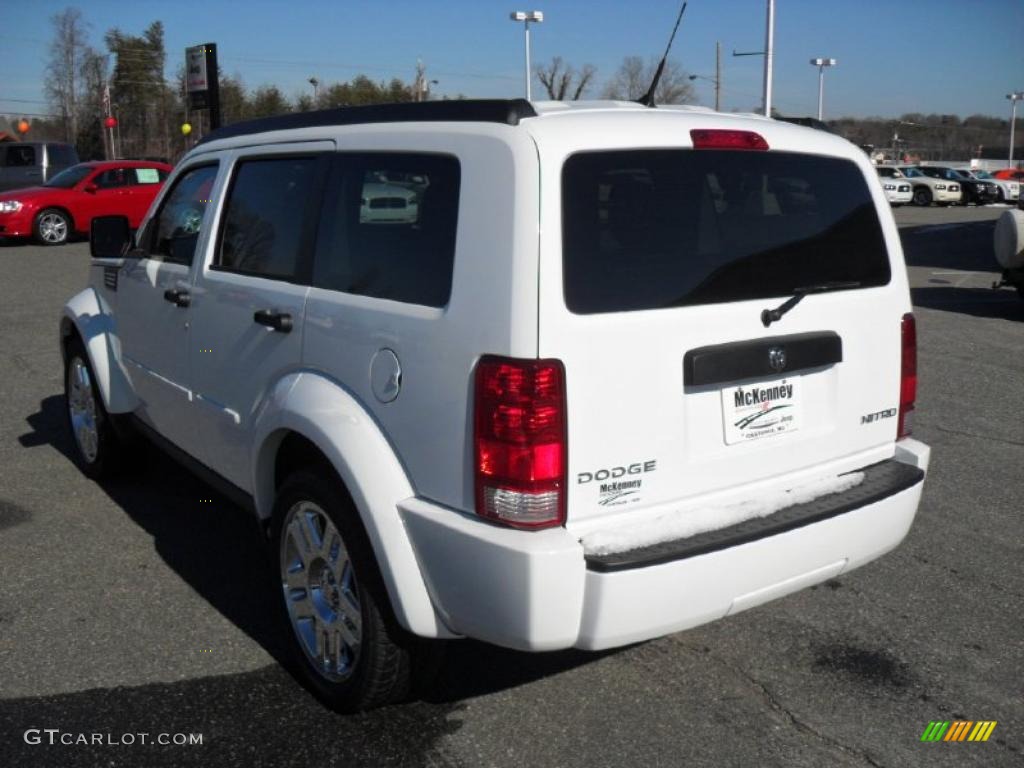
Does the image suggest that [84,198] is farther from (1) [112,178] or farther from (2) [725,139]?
(2) [725,139]

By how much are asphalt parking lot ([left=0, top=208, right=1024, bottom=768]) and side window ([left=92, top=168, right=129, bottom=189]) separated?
55.7 ft

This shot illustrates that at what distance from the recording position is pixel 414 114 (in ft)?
10.1

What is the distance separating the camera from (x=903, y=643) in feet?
12.2

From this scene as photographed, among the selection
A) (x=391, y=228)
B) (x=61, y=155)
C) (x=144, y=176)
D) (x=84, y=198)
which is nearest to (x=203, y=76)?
(x=144, y=176)

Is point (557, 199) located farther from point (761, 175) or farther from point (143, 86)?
point (143, 86)

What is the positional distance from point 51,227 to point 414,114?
64.9 feet

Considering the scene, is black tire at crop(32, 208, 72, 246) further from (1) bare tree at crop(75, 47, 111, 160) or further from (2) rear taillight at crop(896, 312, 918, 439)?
(1) bare tree at crop(75, 47, 111, 160)

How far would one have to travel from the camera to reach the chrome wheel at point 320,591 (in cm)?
316

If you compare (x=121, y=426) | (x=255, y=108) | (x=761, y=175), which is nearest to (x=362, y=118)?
(x=761, y=175)

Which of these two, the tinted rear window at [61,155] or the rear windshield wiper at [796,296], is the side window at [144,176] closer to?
the tinted rear window at [61,155]

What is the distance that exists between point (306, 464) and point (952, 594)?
8.83 ft

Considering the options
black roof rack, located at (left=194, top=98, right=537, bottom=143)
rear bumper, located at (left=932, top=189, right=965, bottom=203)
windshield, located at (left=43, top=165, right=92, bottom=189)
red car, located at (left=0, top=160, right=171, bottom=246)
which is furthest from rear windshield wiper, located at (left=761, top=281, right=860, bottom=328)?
rear bumper, located at (left=932, top=189, right=965, bottom=203)

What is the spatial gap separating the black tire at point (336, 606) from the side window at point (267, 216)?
82 cm

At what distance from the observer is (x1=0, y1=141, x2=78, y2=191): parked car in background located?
24.2 metres
